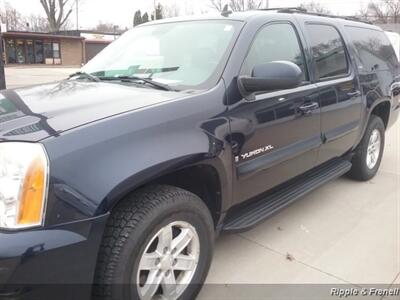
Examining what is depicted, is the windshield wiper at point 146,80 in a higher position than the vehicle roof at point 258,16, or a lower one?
lower

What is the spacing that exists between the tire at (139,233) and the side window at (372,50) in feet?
9.28

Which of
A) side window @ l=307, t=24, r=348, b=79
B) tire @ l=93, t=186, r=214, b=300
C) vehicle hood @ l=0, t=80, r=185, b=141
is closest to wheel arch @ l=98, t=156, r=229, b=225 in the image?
tire @ l=93, t=186, r=214, b=300

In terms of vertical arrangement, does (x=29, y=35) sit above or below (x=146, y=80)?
above

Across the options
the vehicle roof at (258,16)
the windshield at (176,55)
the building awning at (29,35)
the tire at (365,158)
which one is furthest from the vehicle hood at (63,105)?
the building awning at (29,35)

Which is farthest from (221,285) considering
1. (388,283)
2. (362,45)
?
(362,45)

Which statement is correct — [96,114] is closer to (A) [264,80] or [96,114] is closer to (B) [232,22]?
(A) [264,80]

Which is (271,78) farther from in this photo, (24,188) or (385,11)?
(385,11)

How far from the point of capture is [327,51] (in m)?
3.85

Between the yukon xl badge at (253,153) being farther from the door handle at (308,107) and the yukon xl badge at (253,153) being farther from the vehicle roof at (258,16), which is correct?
the vehicle roof at (258,16)

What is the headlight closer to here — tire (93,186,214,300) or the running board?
tire (93,186,214,300)

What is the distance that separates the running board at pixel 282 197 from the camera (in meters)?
2.87

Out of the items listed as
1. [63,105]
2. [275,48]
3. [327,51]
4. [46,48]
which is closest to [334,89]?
[327,51]

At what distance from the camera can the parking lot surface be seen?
114 inches

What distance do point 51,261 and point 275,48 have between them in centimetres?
226
